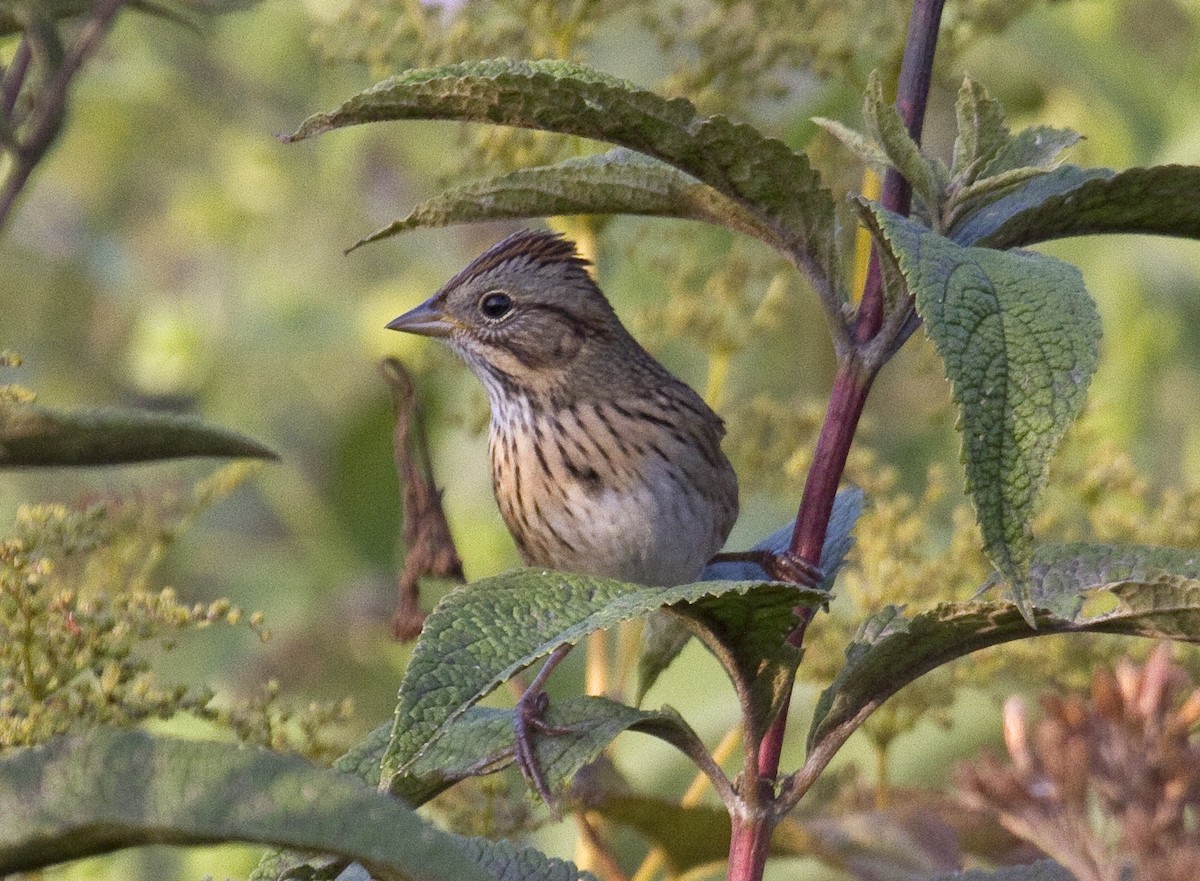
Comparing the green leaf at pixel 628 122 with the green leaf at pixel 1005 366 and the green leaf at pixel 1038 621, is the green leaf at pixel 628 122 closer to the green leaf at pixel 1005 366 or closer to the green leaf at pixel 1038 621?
the green leaf at pixel 1005 366

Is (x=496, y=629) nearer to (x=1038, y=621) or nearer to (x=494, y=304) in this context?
(x=1038, y=621)

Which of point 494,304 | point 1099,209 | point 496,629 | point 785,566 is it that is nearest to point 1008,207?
point 1099,209

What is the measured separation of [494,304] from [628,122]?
4.66ft

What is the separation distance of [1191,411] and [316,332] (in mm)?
2328

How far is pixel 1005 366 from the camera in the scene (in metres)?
1.22

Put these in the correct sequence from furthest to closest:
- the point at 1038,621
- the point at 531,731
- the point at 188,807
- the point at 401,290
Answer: the point at 401,290
the point at 531,731
the point at 1038,621
the point at 188,807

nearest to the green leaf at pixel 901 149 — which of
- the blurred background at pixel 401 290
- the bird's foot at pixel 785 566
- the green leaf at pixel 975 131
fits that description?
the green leaf at pixel 975 131

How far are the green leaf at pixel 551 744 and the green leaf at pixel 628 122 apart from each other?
1.22ft

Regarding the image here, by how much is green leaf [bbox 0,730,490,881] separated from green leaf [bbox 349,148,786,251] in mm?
507

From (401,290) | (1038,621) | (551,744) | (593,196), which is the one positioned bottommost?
(551,744)

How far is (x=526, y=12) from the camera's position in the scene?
8.62ft

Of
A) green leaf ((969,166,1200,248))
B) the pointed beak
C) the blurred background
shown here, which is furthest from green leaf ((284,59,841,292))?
the pointed beak

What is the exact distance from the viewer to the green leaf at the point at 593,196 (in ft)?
4.67

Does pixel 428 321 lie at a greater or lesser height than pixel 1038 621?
greater
